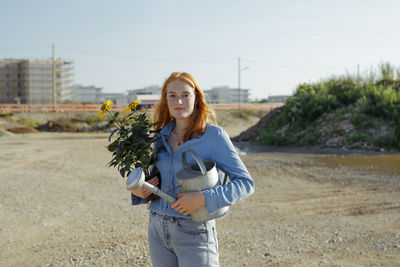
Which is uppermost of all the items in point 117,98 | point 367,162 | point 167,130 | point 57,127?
point 117,98

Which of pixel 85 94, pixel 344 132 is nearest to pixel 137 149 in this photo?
pixel 344 132

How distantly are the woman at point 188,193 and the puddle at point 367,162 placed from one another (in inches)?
360

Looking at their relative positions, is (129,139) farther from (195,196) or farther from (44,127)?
(44,127)

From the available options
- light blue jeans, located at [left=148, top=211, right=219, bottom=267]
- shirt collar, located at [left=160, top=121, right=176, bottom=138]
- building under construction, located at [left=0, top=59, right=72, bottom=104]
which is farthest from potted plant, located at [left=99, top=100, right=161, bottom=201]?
building under construction, located at [left=0, top=59, right=72, bottom=104]

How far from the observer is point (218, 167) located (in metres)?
2.20

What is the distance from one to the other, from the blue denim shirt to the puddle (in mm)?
9129

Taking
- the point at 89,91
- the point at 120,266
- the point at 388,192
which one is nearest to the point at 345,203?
the point at 388,192

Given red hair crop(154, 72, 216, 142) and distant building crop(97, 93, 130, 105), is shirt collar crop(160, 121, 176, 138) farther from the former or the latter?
distant building crop(97, 93, 130, 105)

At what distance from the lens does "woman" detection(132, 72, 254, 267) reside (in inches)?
80.9

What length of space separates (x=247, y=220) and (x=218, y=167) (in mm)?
4199

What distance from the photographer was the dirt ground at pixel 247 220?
4754 mm

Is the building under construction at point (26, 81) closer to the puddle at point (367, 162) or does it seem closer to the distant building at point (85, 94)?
the distant building at point (85, 94)

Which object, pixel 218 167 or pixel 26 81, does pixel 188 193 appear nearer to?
pixel 218 167

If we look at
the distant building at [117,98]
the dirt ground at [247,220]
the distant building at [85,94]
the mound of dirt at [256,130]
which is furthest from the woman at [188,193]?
the distant building at [85,94]
